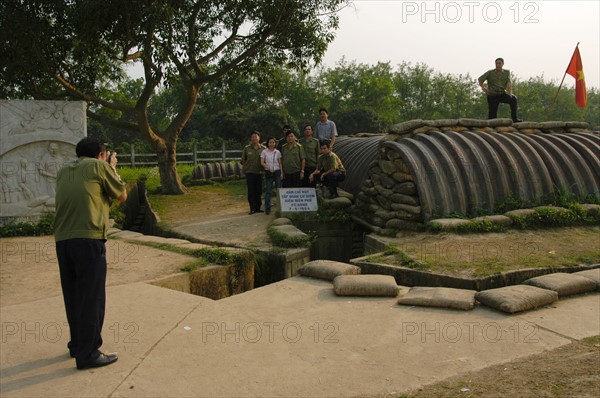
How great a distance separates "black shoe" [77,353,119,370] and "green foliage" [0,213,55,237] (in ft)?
18.9

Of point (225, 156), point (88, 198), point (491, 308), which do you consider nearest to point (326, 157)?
point (491, 308)

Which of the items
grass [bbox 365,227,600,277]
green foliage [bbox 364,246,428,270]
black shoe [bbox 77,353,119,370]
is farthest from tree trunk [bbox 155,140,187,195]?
black shoe [bbox 77,353,119,370]

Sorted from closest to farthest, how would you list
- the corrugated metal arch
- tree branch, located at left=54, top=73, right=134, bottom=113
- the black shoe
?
the black shoe < the corrugated metal arch < tree branch, located at left=54, top=73, right=134, bottom=113

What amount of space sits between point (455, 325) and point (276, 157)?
6365 millimetres

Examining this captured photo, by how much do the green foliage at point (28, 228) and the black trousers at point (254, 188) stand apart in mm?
3548

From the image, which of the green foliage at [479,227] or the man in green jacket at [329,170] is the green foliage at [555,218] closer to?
the green foliage at [479,227]

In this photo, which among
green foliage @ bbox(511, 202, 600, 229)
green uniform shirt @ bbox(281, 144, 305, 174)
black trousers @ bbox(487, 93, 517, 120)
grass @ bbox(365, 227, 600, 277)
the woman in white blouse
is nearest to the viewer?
grass @ bbox(365, 227, 600, 277)

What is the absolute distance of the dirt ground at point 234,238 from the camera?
131 inches

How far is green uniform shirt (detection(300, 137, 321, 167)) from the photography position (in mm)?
10367

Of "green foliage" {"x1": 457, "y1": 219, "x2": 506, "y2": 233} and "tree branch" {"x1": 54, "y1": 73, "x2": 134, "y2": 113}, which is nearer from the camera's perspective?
"green foliage" {"x1": 457, "y1": 219, "x2": 506, "y2": 233}

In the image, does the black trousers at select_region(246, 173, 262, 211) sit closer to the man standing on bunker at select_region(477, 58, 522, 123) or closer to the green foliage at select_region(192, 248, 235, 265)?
the green foliage at select_region(192, 248, 235, 265)

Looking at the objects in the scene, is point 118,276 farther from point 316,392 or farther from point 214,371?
point 316,392

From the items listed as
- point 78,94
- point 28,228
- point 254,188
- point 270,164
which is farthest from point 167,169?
point 28,228

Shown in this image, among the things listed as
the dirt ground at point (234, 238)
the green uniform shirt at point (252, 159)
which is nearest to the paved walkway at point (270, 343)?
the dirt ground at point (234, 238)
